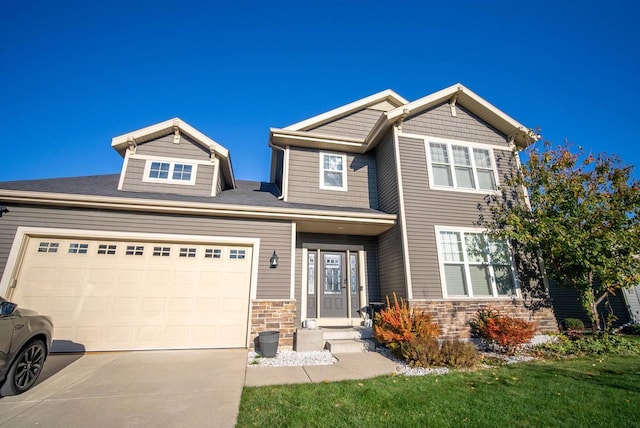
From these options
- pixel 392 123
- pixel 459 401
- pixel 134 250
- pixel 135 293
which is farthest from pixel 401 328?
pixel 134 250

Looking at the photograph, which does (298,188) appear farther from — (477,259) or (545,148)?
(545,148)

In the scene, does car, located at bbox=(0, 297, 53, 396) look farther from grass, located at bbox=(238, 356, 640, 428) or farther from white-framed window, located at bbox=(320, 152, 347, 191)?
white-framed window, located at bbox=(320, 152, 347, 191)

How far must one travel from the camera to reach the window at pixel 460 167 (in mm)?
8727

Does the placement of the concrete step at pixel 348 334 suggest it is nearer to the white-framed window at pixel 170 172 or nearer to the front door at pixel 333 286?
the front door at pixel 333 286

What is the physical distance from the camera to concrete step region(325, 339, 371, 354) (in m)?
6.61

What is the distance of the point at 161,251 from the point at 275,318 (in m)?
3.42

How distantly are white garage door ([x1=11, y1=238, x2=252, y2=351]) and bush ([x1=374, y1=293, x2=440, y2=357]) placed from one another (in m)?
3.51

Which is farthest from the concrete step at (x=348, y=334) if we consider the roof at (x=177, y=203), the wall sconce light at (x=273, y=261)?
the roof at (x=177, y=203)

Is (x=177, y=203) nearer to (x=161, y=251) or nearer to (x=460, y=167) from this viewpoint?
(x=161, y=251)

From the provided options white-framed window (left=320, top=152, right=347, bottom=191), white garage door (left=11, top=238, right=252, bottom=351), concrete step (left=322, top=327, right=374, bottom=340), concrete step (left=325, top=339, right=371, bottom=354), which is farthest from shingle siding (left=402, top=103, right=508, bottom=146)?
white garage door (left=11, top=238, right=252, bottom=351)

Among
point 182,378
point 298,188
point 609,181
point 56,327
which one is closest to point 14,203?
point 56,327

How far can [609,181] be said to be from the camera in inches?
299

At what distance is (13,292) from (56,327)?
1232 mm

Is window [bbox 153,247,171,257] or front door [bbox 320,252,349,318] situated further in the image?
front door [bbox 320,252,349,318]
